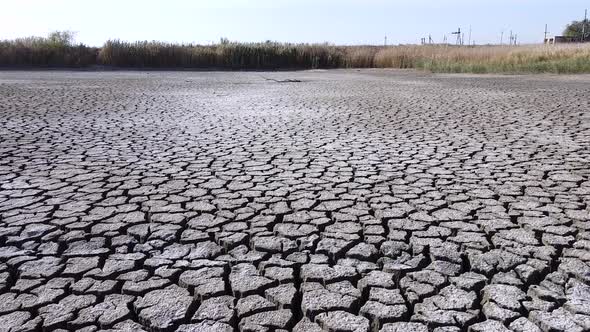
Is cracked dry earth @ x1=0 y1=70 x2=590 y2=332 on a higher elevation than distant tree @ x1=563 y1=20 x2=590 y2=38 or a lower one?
lower

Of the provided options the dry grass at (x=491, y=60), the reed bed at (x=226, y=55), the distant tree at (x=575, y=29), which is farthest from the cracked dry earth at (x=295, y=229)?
the distant tree at (x=575, y=29)

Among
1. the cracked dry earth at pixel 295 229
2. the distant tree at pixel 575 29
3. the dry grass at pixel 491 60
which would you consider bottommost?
the cracked dry earth at pixel 295 229

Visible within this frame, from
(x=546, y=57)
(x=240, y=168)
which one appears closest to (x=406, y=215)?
(x=240, y=168)

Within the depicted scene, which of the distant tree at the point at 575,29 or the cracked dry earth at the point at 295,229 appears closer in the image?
the cracked dry earth at the point at 295,229

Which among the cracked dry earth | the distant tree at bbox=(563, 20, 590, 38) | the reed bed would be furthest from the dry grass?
the distant tree at bbox=(563, 20, 590, 38)

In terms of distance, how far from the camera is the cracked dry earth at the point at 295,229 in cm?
241

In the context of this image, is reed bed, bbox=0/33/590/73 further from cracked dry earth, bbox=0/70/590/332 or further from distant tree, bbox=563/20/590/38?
distant tree, bbox=563/20/590/38

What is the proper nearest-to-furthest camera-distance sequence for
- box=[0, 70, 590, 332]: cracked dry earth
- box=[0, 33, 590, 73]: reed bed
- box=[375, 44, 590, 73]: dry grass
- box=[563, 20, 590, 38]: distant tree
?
box=[0, 70, 590, 332]: cracked dry earth < box=[375, 44, 590, 73]: dry grass < box=[0, 33, 590, 73]: reed bed < box=[563, 20, 590, 38]: distant tree

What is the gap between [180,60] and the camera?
31.0 m

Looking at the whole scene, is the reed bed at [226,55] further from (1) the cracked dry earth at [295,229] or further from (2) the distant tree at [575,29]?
(2) the distant tree at [575,29]

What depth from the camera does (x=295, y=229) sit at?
3.40 meters

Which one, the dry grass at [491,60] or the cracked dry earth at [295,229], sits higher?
the dry grass at [491,60]

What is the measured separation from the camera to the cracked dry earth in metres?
2.41

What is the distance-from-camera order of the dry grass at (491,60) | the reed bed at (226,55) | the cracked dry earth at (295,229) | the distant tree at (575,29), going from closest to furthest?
1. the cracked dry earth at (295,229)
2. the dry grass at (491,60)
3. the reed bed at (226,55)
4. the distant tree at (575,29)
